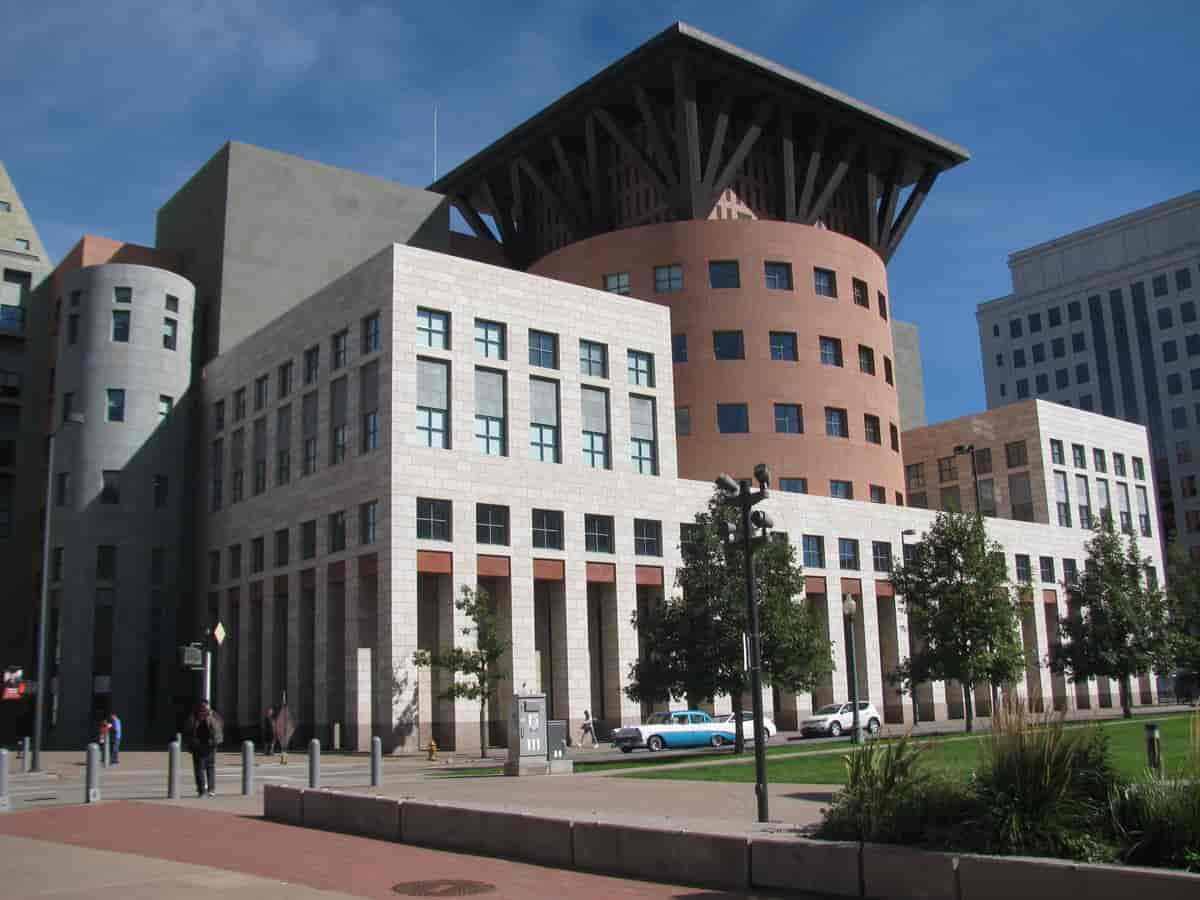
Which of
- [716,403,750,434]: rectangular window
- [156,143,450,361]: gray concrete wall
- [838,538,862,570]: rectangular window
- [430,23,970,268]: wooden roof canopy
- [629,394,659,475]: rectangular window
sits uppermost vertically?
[430,23,970,268]: wooden roof canopy

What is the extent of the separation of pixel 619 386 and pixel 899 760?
47.1 m

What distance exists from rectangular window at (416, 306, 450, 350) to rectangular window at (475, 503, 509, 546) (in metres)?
7.62

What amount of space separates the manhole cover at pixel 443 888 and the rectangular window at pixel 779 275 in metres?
59.3

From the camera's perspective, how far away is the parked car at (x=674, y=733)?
1746 inches

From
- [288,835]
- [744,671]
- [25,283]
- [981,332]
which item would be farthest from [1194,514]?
[288,835]

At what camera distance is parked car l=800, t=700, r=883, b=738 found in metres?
49.8

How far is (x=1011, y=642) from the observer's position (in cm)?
4472

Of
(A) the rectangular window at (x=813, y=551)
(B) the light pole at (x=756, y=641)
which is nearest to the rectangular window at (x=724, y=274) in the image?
(A) the rectangular window at (x=813, y=551)

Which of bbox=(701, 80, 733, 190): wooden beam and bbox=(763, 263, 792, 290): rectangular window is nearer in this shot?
bbox=(763, 263, 792, 290): rectangular window

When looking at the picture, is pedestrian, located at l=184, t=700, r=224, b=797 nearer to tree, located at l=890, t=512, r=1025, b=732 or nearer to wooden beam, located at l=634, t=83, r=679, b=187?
tree, located at l=890, t=512, r=1025, b=732

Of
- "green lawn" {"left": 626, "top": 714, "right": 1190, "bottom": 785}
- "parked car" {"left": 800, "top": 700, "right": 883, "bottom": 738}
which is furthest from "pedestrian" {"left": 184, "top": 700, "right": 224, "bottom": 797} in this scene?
"parked car" {"left": 800, "top": 700, "right": 883, "bottom": 738}

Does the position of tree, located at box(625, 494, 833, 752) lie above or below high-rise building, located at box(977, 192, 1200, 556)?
below

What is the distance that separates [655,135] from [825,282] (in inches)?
541

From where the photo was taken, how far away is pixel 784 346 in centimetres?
6862
